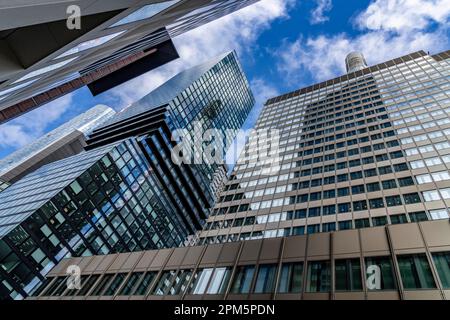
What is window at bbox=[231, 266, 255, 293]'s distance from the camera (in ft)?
57.8

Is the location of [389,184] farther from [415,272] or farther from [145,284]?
[145,284]

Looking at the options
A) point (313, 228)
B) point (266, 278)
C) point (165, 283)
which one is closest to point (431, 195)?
point (313, 228)

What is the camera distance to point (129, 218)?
56.5 m

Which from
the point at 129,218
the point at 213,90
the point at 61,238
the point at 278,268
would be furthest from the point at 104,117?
the point at 278,268

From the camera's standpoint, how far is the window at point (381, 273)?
14571mm

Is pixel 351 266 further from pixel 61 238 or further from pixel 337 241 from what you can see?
pixel 61 238

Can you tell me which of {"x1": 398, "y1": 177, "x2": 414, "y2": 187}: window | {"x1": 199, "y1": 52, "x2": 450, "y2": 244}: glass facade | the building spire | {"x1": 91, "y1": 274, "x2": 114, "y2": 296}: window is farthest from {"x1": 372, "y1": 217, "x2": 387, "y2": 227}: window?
the building spire

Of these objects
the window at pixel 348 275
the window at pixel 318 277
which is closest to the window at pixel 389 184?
the window at pixel 348 275

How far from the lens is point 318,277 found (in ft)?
53.4

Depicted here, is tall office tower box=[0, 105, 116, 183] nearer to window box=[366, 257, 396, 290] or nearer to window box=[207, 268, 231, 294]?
window box=[207, 268, 231, 294]

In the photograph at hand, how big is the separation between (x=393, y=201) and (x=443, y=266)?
27248 mm
